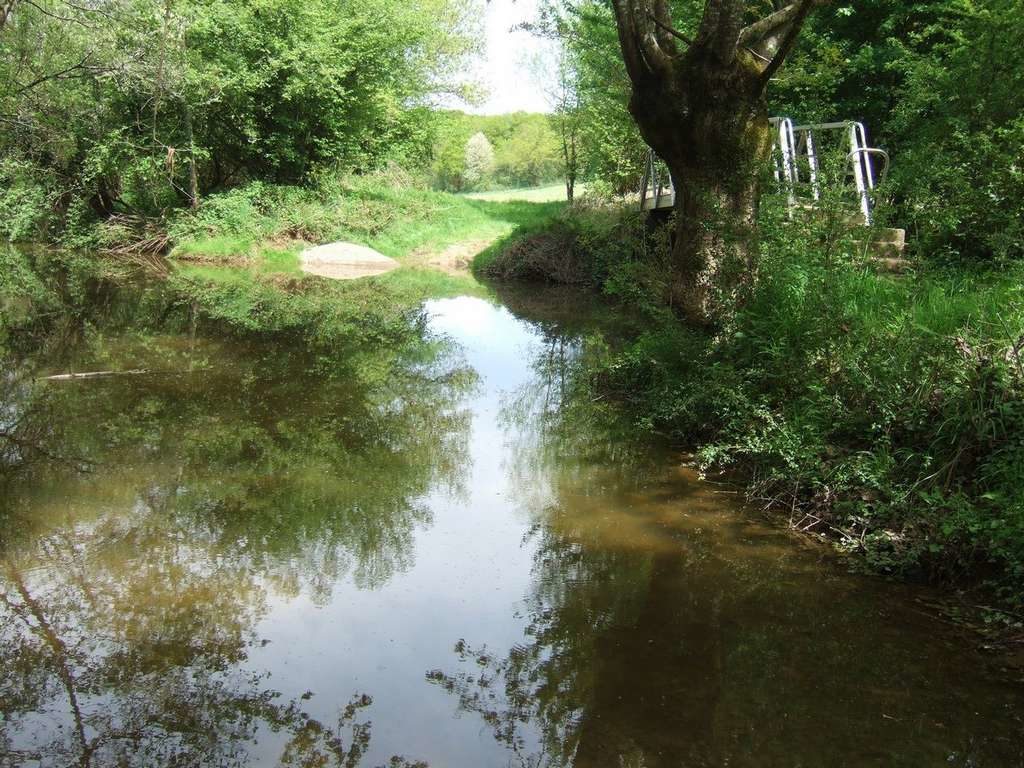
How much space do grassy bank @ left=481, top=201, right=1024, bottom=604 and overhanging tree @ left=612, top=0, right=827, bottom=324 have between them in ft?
1.24

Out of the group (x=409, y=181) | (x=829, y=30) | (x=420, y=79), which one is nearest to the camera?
(x=829, y=30)

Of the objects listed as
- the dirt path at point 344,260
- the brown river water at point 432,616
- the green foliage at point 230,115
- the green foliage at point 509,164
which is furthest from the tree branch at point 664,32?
the green foliage at point 509,164

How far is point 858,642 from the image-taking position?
13.9ft

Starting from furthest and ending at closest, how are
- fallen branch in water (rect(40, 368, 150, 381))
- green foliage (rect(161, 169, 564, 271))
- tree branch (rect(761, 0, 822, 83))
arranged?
green foliage (rect(161, 169, 564, 271))
fallen branch in water (rect(40, 368, 150, 381))
tree branch (rect(761, 0, 822, 83))

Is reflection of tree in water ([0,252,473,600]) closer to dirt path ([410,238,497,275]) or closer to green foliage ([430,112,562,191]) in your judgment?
dirt path ([410,238,497,275])

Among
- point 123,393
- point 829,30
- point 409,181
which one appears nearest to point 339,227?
point 409,181

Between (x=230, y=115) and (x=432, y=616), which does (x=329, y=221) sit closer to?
(x=230, y=115)

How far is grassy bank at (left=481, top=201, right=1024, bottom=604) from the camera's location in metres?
4.74

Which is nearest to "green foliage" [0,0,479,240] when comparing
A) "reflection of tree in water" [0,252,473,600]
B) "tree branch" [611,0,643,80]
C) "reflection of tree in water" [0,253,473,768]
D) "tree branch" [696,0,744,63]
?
"reflection of tree in water" [0,252,473,600]

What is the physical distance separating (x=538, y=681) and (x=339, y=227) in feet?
74.0

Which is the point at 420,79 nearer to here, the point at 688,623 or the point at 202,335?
the point at 202,335

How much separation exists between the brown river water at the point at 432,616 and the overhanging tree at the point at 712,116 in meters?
1.96

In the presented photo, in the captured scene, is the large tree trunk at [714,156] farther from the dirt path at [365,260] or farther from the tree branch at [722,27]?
the dirt path at [365,260]

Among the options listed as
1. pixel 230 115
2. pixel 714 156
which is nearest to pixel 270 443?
pixel 714 156
